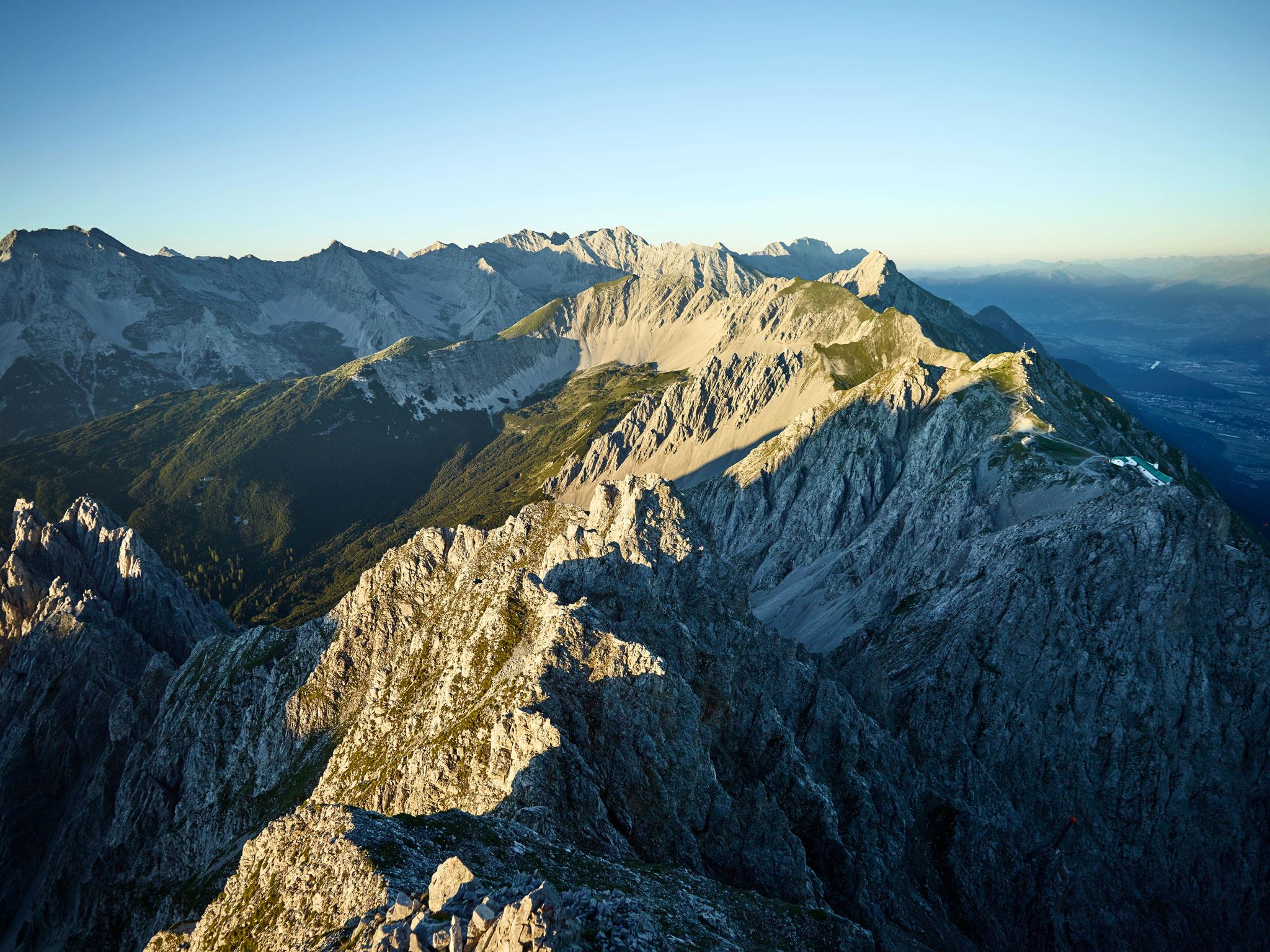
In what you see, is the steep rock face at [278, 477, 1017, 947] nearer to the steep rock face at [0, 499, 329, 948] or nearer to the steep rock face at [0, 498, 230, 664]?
the steep rock face at [0, 499, 329, 948]

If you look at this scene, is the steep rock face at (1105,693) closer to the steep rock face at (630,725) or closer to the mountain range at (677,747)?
the mountain range at (677,747)

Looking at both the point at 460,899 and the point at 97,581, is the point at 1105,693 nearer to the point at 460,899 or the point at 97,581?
the point at 460,899

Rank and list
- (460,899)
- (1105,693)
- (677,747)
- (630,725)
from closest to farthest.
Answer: (460,899), (677,747), (630,725), (1105,693)

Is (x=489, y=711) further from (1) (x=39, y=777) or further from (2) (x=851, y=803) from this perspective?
(1) (x=39, y=777)

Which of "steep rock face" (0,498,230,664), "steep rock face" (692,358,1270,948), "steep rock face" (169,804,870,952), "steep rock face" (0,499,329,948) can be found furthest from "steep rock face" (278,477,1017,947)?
"steep rock face" (0,498,230,664)

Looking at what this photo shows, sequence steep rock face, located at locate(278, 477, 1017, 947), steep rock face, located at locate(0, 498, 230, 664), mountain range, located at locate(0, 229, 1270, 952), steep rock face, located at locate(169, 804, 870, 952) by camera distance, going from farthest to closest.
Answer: steep rock face, located at locate(0, 498, 230, 664) < steep rock face, located at locate(278, 477, 1017, 947) < mountain range, located at locate(0, 229, 1270, 952) < steep rock face, located at locate(169, 804, 870, 952)

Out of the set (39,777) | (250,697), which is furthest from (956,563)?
(39,777)

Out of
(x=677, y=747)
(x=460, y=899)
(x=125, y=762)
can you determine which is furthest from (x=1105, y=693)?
(x=125, y=762)

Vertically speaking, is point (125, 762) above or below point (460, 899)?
below

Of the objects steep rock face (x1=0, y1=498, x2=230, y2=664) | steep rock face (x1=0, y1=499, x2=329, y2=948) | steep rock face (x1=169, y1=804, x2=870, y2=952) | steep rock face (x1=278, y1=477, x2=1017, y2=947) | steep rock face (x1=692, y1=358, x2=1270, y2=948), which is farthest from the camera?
steep rock face (x1=0, y1=498, x2=230, y2=664)

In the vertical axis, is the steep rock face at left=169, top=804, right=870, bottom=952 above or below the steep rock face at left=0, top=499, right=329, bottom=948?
above

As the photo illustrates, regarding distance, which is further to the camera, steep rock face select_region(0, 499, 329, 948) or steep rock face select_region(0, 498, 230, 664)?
steep rock face select_region(0, 498, 230, 664)
